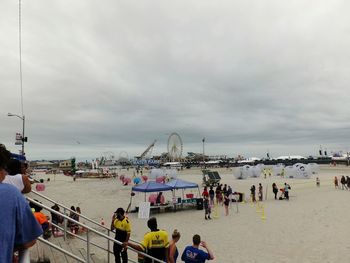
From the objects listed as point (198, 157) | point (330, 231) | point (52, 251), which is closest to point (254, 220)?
point (330, 231)

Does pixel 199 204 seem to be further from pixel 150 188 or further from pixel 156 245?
pixel 156 245

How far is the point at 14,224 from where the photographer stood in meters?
1.93

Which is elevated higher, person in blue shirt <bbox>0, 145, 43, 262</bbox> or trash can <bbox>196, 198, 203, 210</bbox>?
person in blue shirt <bbox>0, 145, 43, 262</bbox>

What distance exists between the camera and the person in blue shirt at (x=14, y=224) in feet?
6.15

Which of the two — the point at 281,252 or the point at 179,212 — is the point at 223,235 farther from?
the point at 179,212

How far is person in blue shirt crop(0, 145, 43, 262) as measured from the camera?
73.9 inches

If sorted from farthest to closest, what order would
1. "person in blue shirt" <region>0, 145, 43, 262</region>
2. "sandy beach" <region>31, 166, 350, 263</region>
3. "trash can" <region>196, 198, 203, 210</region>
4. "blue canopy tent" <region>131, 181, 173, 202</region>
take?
1. "trash can" <region>196, 198, 203, 210</region>
2. "blue canopy tent" <region>131, 181, 173, 202</region>
3. "sandy beach" <region>31, 166, 350, 263</region>
4. "person in blue shirt" <region>0, 145, 43, 262</region>

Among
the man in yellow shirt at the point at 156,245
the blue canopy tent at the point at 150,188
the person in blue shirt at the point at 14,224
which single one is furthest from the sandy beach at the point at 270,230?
the person in blue shirt at the point at 14,224

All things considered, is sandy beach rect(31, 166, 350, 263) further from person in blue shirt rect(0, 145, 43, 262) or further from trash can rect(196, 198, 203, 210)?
person in blue shirt rect(0, 145, 43, 262)

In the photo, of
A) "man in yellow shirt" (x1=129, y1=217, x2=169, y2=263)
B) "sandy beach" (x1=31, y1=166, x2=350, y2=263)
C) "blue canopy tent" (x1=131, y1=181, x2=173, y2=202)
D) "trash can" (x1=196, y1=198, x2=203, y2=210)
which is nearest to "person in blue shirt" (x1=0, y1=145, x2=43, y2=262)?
"man in yellow shirt" (x1=129, y1=217, x2=169, y2=263)

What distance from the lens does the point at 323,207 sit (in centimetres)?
2080

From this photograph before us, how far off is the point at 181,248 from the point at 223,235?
2723 millimetres

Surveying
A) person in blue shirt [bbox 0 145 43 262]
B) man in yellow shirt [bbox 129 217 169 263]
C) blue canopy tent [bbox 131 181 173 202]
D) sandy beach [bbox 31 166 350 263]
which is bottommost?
sandy beach [bbox 31 166 350 263]

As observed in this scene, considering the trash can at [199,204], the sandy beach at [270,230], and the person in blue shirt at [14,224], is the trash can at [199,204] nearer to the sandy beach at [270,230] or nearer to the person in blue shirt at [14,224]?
the sandy beach at [270,230]
